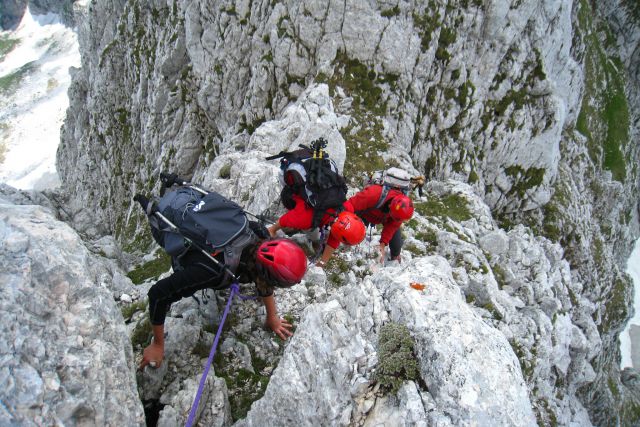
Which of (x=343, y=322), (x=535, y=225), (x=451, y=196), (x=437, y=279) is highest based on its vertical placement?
(x=437, y=279)

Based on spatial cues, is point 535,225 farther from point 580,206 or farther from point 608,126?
point 608,126

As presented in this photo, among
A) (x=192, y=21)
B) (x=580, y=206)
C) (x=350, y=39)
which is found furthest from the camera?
(x=580, y=206)

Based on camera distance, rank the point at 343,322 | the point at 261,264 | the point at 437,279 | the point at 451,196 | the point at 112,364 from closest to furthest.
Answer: the point at 112,364 → the point at 261,264 → the point at 343,322 → the point at 437,279 → the point at 451,196

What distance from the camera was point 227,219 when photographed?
6.69 m

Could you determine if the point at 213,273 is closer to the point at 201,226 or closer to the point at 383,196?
the point at 201,226

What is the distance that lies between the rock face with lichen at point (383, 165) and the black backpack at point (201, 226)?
2030 mm

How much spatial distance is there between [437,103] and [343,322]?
72.0 feet

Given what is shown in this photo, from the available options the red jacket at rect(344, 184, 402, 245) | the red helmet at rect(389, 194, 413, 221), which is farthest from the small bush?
the red jacket at rect(344, 184, 402, 245)

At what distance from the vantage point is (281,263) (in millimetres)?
6141

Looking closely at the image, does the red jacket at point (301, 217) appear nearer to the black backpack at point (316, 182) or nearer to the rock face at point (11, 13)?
the black backpack at point (316, 182)

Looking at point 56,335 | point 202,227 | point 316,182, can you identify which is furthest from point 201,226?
point 316,182

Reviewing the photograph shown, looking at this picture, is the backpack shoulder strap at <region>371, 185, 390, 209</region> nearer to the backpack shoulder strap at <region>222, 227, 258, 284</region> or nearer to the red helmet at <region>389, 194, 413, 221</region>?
the red helmet at <region>389, 194, 413, 221</region>

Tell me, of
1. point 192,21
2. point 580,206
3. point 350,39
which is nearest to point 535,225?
point 580,206

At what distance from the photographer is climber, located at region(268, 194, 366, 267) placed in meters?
8.66
